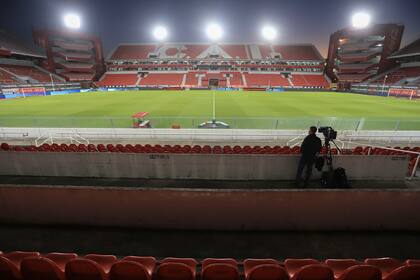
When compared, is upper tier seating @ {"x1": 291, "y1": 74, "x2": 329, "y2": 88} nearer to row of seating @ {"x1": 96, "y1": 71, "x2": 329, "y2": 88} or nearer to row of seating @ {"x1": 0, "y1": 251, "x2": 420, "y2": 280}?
row of seating @ {"x1": 96, "y1": 71, "x2": 329, "y2": 88}

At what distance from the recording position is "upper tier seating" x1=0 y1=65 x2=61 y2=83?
5538 centimetres

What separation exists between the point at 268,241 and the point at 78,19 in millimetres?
87863

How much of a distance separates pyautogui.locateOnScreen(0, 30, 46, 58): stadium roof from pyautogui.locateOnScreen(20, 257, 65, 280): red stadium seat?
72.3 m

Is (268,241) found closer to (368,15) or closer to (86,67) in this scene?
(368,15)

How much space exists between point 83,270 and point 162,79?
77.8 meters

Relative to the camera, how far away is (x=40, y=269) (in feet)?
9.52

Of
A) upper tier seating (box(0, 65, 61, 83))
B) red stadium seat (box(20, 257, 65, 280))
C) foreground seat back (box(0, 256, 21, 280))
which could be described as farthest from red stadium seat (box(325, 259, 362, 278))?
upper tier seating (box(0, 65, 61, 83))

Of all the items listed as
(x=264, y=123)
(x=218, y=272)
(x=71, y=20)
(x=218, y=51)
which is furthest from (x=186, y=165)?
(x=218, y=51)

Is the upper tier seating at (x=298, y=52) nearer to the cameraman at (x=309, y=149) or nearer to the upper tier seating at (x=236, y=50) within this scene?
the upper tier seating at (x=236, y=50)

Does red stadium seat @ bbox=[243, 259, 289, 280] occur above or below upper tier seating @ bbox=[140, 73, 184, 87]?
below

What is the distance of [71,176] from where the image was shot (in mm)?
8211

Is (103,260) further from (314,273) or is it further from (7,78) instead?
(7,78)

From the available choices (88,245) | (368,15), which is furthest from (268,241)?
(368,15)

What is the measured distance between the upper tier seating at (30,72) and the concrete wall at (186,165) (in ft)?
211
